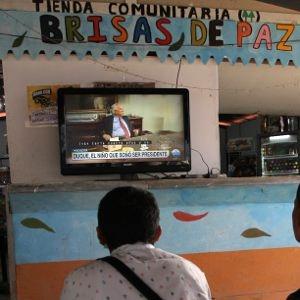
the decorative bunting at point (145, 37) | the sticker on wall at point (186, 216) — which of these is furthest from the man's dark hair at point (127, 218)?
the decorative bunting at point (145, 37)

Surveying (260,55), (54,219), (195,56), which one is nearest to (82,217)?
(54,219)

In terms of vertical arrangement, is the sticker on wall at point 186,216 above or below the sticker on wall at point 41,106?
below

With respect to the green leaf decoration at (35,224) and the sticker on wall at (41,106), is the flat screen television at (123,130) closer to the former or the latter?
the sticker on wall at (41,106)

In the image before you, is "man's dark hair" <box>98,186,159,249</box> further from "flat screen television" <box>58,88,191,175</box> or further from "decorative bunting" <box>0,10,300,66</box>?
"decorative bunting" <box>0,10,300,66</box>

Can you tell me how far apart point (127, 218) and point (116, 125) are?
7.00 ft

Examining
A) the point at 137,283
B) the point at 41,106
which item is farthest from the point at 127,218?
the point at 41,106

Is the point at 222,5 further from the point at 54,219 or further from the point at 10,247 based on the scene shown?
the point at 10,247

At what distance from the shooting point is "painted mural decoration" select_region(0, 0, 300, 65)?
3.53 m

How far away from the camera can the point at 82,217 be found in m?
3.32

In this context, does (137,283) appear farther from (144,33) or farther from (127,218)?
(144,33)

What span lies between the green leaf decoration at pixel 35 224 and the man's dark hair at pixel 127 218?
1883mm

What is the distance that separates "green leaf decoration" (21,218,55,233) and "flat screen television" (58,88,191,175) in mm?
430

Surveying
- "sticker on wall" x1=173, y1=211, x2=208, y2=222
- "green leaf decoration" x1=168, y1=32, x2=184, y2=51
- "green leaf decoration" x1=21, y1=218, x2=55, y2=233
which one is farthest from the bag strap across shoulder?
"green leaf decoration" x1=168, y1=32, x2=184, y2=51

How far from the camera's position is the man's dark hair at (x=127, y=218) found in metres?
1.46
